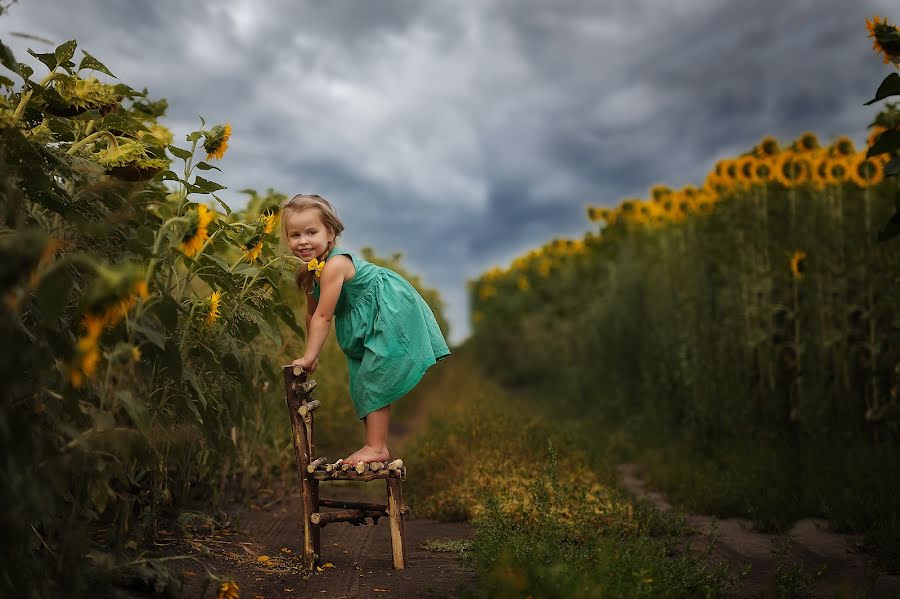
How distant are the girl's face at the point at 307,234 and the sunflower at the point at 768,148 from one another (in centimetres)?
407

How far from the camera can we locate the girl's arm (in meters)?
2.89

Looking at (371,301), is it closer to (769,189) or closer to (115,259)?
(115,259)

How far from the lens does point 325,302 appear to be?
9.69 ft

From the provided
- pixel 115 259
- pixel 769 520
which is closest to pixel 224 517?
pixel 115 259

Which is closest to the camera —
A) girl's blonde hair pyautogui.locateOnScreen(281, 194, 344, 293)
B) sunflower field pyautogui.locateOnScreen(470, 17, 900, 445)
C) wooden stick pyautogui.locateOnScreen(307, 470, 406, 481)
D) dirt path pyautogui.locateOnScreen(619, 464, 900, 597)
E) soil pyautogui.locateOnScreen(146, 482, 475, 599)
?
soil pyautogui.locateOnScreen(146, 482, 475, 599)

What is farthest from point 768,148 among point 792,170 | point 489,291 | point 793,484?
point 489,291

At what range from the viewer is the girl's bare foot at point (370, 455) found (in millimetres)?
2955

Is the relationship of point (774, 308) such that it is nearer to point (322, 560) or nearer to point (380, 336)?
point (380, 336)

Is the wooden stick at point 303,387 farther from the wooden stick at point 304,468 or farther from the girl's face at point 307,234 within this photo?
the girl's face at point 307,234

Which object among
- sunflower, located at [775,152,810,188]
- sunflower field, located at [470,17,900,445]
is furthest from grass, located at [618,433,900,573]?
sunflower, located at [775,152,810,188]

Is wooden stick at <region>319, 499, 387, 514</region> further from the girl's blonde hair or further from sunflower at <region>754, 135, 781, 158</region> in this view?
sunflower at <region>754, 135, 781, 158</region>

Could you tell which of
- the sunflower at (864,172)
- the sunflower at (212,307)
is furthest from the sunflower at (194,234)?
the sunflower at (864,172)

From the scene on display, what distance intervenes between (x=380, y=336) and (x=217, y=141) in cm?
98

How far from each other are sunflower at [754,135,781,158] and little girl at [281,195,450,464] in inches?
150
